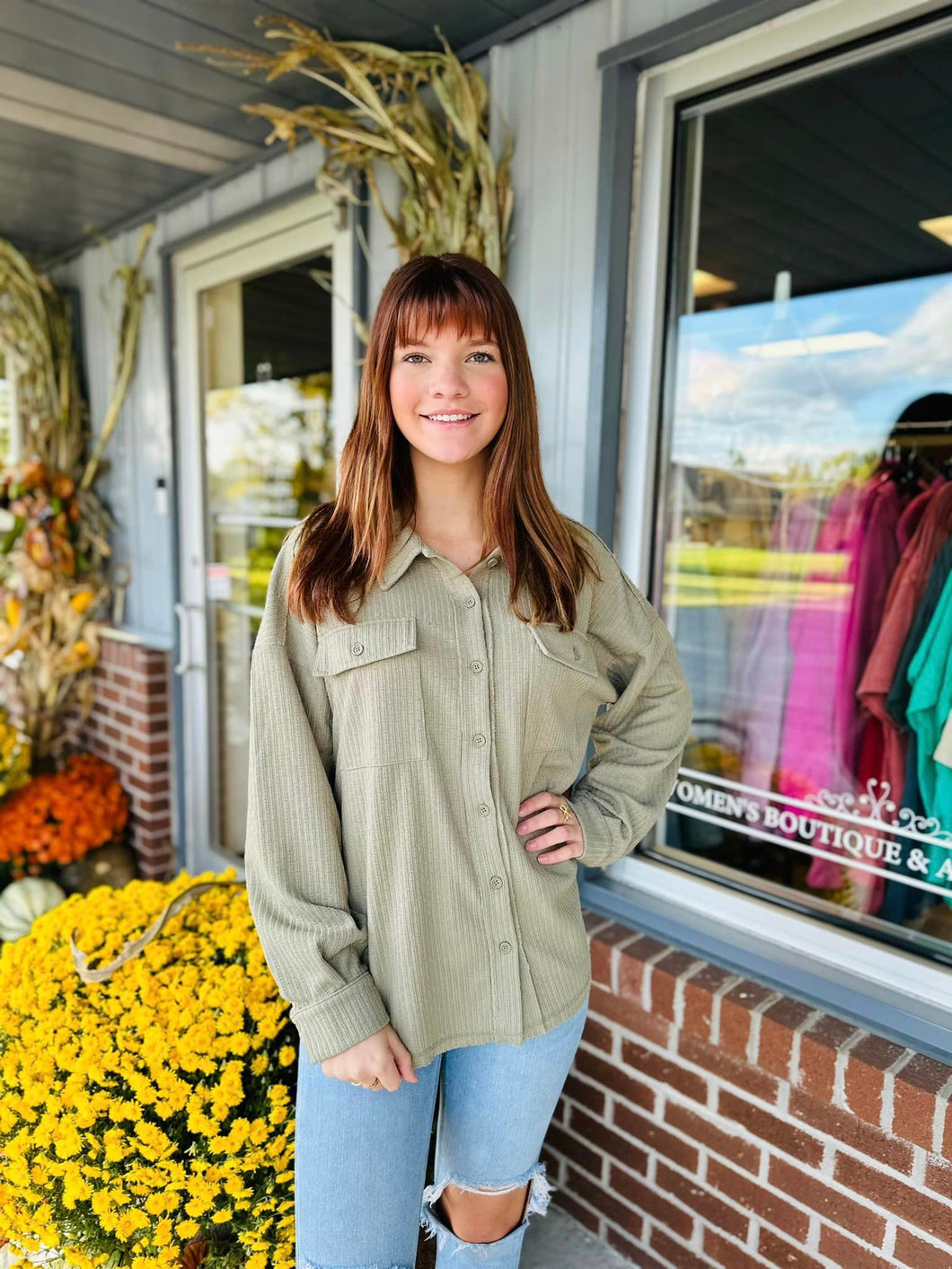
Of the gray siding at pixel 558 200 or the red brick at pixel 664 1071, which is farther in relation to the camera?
the gray siding at pixel 558 200

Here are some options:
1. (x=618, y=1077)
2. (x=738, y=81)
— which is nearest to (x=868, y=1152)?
(x=618, y=1077)

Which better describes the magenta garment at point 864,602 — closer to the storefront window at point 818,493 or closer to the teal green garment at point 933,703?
the storefront window at point 818,493

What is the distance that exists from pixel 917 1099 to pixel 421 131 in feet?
7.21

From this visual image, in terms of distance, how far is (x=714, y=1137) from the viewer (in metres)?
1.72

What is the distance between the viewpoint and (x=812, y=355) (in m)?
2.28

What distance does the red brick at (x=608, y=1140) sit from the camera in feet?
6.11

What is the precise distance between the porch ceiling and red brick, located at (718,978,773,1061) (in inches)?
81.2

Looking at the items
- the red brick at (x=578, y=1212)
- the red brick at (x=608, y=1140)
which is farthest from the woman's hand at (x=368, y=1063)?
the red brick at (x=578, y=1212)

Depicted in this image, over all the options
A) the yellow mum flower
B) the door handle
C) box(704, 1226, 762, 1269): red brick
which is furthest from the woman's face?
the door handle

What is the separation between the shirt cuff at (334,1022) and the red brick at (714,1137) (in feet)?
3.26

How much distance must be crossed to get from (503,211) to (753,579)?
1.08 metres

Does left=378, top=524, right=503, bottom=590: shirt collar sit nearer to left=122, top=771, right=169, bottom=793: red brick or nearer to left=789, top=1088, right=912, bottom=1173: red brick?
left=789, top=1088, right=912, bottom=1173: red brick

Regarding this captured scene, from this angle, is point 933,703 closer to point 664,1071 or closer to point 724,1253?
point 664,1071

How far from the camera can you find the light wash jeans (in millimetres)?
1116
